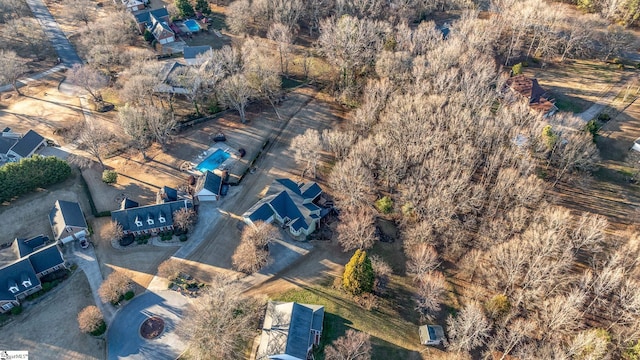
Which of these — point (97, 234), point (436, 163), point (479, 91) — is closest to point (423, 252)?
point (436, 163)

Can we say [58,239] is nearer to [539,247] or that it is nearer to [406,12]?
[539,247]

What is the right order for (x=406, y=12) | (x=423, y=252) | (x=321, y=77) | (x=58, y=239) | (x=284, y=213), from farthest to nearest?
1. (x=406, y=12)
2. (x=321, y=77)
3. (x=284, y=213)
4. (x=58, y=239)
5. (x=423, y=252)

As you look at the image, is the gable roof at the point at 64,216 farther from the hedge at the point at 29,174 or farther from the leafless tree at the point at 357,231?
the leafless tree at the point at 357,231

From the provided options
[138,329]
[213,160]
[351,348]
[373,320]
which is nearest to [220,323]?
[138,329]

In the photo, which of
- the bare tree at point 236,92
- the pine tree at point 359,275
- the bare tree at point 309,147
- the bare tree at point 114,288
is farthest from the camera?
the bare tree at point 236,92

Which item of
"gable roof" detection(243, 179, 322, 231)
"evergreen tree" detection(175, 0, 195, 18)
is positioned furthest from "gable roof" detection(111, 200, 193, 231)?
"evergreen tree" detection(175, 0, 195, 18)

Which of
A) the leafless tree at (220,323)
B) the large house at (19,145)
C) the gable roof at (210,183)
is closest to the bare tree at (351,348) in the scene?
the leafless tree at (220,323)
